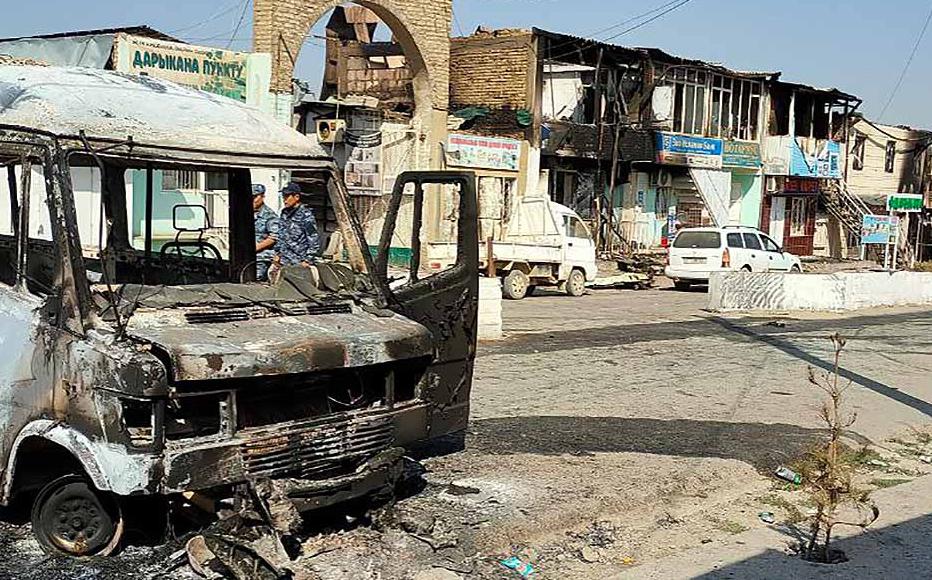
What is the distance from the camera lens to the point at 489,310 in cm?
1419

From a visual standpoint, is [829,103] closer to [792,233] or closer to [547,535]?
[792,233]

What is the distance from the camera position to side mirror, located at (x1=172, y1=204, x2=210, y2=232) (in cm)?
664

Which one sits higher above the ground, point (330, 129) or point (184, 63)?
point (184, 63)

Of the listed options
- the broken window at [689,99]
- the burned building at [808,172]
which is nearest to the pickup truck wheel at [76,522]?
the broken window at [689,99]

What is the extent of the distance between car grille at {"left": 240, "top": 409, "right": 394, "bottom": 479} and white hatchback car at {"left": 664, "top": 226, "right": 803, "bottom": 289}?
20180 millimetres

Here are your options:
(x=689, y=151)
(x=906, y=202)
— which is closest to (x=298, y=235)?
(x=906, y=202)

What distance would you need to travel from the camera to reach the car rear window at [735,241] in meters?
25.1

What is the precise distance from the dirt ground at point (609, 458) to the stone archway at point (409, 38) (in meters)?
8.76

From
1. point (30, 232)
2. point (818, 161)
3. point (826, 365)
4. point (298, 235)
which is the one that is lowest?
point (826, 365)

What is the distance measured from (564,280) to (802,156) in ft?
66.3

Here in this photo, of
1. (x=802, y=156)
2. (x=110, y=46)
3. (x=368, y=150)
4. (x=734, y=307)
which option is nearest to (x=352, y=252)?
(x=110, y=46)

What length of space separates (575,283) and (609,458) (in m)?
15.1

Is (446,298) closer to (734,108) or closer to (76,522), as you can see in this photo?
(76,522)

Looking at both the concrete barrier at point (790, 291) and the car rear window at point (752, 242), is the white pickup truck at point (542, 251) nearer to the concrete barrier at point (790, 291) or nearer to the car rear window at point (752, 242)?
the concrete barrier at point (790, 291)
